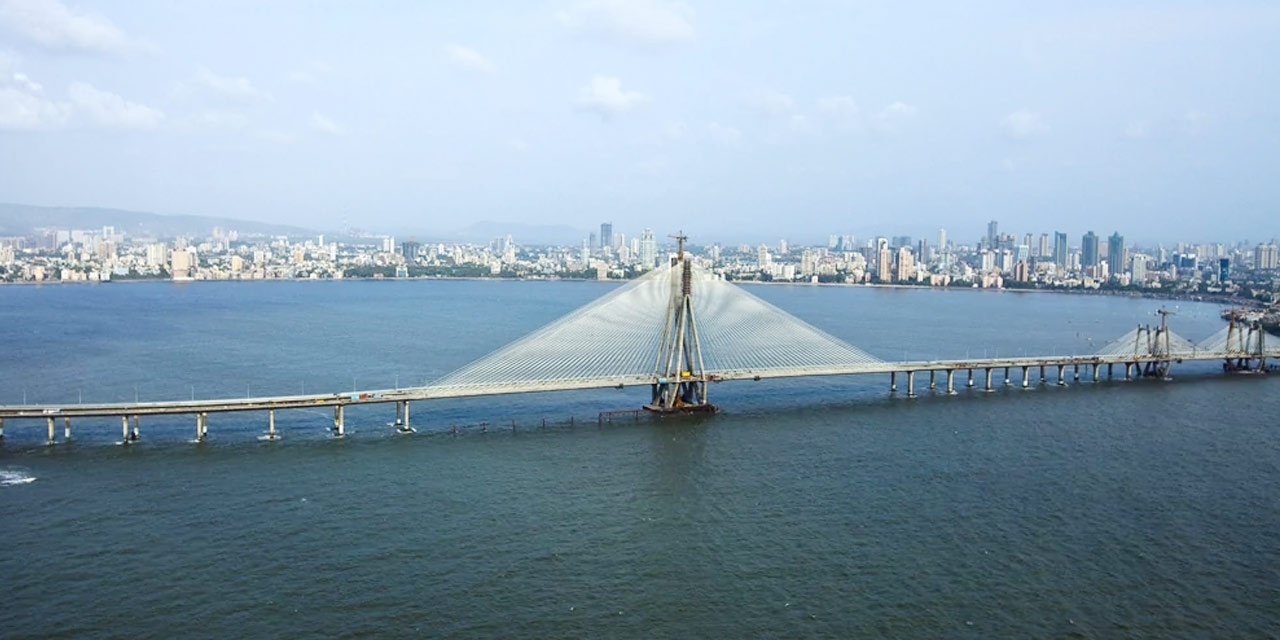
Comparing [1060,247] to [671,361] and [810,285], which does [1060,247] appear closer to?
[810,285]

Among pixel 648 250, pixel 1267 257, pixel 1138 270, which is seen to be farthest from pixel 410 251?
pixel 1267 257

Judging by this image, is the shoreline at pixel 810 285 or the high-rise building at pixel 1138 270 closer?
the shoreline at pixel 810 285

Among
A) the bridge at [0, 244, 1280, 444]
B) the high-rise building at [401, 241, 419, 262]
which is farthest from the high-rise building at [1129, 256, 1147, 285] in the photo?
the high-rise building at [401, 241, 419, 262]

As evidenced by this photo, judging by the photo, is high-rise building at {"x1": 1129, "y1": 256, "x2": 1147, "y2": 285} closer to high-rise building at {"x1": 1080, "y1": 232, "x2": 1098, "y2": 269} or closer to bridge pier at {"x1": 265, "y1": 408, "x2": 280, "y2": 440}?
high-rise building at {"x1": 1080, "y1": 232, "x2": 1098, "y2": 269}

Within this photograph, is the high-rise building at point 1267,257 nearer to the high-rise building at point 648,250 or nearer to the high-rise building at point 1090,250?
the high-rise building at point 1090,250

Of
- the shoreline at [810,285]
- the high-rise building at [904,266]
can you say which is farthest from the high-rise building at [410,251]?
the high-rise building at [904,266]

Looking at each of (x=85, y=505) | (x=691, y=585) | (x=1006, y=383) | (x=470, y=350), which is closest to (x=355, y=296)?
(x=470, y=350)
